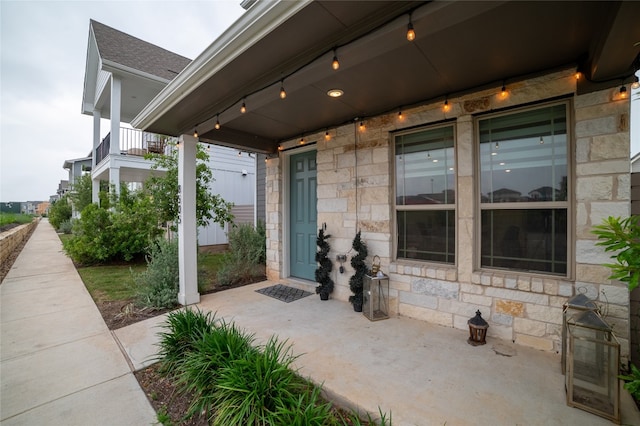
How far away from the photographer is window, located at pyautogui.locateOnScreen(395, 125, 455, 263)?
127 inches

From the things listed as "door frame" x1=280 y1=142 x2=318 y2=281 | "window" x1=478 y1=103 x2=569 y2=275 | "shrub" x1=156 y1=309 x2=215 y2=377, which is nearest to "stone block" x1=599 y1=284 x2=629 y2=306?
"window" x1=478 y1=103 x2=569 y2=275

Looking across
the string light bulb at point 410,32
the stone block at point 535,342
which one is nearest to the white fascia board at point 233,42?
the string light bulb at point 410,32

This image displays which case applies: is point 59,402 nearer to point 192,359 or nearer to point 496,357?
point 192,359

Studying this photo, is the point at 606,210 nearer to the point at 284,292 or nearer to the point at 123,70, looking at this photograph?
the point at 284,292

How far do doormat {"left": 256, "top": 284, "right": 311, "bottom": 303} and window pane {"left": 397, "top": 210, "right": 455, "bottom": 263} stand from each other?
173 centimetres

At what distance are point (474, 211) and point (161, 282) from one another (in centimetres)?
441

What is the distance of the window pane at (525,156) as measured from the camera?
2578 mm

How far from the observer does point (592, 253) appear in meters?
2.27

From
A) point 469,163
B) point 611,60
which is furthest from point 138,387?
point 611,60

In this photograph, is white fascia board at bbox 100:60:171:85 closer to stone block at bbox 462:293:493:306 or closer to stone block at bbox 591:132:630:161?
stone block at bbox 462:293:493:306

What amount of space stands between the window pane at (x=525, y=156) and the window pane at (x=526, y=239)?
0.17 m

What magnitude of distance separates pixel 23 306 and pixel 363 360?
499 centimetres

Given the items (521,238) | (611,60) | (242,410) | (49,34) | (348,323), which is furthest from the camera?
(49,34)

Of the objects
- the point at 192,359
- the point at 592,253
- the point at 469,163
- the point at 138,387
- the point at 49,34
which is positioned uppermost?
the point at 49,34
